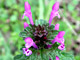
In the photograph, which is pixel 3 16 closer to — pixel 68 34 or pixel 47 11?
pixel 47 11

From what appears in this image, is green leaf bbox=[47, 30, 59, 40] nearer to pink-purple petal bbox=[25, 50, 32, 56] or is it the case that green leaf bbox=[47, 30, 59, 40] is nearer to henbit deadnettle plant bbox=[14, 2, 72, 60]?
henbit deadnettle plant bbox=[14, 2, 72, 60]

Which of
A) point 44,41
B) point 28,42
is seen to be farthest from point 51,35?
point 28,42

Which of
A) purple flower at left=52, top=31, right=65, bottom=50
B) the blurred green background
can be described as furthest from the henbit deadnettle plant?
the blurred green background

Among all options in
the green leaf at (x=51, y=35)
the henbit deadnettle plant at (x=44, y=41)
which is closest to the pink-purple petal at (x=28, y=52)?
the henbit deadnettle plant at (x=44, y=41)

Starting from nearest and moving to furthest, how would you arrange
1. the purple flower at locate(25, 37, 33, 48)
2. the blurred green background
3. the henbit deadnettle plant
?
the purple flower at locate(25, 37, 33, 48)
the henbit deadnettle plant
the blurred green background

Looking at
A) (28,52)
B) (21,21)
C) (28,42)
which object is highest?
(21,21)

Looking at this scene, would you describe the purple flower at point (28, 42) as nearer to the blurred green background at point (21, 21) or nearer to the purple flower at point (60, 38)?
the purple flower at point (60, 38)

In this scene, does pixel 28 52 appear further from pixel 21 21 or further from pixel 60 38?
pixel 21 21

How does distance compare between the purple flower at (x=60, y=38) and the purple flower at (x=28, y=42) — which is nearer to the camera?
the purple flower at (x=28, y=42)

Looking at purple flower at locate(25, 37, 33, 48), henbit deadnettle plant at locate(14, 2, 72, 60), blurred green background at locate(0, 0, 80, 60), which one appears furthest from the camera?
blurred green background at locate(0, 0, 80, 60)
